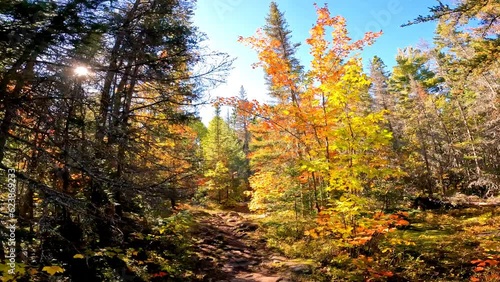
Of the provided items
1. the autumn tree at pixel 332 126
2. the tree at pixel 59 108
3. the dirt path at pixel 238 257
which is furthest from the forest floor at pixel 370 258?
the tree at pixel 59 108

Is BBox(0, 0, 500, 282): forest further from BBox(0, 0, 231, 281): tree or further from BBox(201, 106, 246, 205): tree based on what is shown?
BBox(201, 106, 246, 205): tree

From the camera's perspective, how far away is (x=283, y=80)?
12070 mm

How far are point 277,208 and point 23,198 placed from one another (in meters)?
11.5

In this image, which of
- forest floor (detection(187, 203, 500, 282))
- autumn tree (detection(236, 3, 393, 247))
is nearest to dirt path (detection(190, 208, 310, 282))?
forest floor (detection(187, 203, 500, 282))

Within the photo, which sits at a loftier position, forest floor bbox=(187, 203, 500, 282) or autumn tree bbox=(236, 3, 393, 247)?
autumn tree bbox=(236, 3, 393, 247)

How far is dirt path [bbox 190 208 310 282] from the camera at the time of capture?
9.52 metres

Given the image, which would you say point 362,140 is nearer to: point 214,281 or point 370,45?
point 370,45

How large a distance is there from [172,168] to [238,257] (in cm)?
444

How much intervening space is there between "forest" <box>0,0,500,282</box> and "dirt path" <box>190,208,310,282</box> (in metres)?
0.09

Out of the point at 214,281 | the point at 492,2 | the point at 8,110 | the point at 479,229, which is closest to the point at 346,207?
the point at 214,281

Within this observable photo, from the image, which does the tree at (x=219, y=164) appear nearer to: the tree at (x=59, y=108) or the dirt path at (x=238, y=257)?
the dirt path at (x=238, y=257)

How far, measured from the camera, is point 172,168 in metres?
12.2

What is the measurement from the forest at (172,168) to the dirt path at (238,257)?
0.29ft

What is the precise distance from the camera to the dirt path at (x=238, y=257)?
952 centimetres
